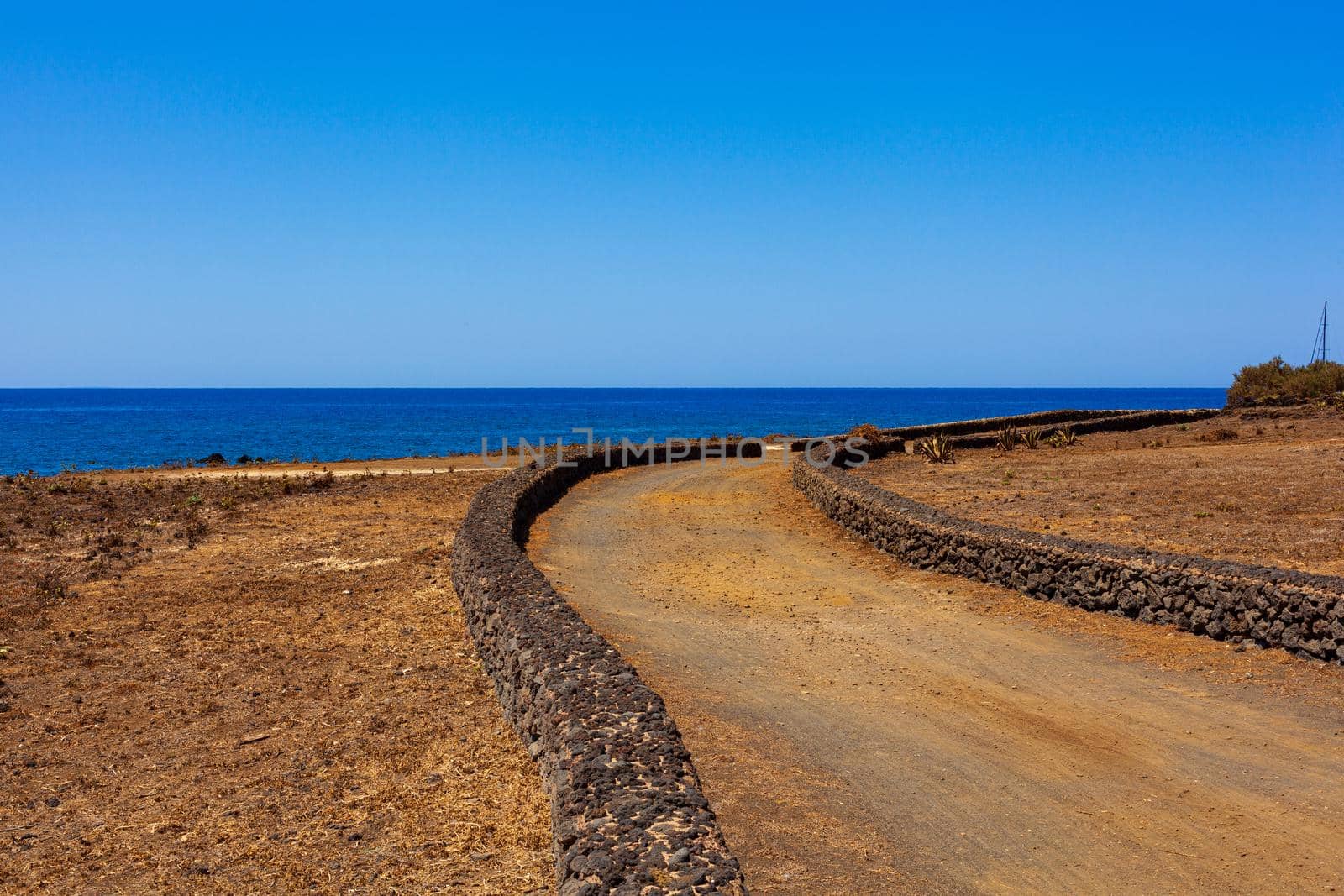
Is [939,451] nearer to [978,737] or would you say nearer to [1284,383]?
[978,737]

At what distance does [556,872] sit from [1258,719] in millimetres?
7092

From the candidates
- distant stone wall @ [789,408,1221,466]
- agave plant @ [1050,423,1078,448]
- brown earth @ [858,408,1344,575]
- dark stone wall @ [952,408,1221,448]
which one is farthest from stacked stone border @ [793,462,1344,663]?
agave plant @ [1050,423,1078,448]

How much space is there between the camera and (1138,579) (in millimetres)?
12641

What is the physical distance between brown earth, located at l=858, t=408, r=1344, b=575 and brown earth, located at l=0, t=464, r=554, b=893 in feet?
39.2

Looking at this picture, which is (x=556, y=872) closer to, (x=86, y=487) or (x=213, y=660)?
(x=213, y=660)

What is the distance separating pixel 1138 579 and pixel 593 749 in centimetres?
868

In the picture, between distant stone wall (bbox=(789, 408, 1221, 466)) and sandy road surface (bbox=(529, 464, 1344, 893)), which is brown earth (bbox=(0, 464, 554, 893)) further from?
distant stone wall (bbox=(789, 408, 1221, 466))

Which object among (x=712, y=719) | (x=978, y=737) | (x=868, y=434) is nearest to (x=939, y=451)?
(x=868, y=434)

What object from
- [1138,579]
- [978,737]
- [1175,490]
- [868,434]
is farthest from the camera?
[868,434]

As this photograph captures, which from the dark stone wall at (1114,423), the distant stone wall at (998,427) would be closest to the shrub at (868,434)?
the distant stone wall at (998,427)

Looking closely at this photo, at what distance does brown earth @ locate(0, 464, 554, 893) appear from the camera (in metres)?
7.43

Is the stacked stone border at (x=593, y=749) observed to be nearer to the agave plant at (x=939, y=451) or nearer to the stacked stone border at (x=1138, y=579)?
the stacked stone border at (x=1138, y=579)

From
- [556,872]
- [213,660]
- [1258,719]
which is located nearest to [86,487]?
[213,660]

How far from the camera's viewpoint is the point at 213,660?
12.5 meters
